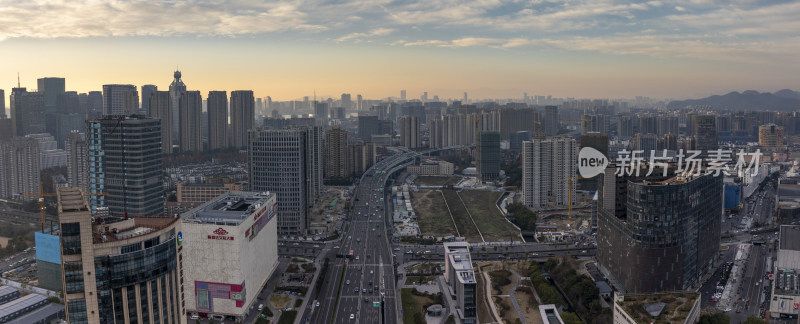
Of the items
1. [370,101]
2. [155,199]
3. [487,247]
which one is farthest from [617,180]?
[370,101]

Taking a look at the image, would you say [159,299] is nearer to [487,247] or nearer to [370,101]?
[487,247]

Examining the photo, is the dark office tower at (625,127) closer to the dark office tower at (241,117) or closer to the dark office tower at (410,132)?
the dark office tower at (410,132)

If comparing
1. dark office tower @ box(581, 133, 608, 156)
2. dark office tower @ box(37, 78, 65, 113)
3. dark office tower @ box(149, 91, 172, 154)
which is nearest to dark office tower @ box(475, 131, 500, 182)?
dark office tower @ box(581, 133, 608, 156)

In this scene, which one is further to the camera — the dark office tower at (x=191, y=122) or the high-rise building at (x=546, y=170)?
the dark office tower at (x=191, y=122)

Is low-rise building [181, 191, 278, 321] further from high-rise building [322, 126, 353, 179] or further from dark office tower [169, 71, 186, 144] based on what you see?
dark office tower [169, 71, 186, 144]

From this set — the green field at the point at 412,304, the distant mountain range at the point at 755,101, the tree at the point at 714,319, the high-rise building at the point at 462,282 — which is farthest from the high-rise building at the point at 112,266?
the distant mountain range at the point at 755,101
